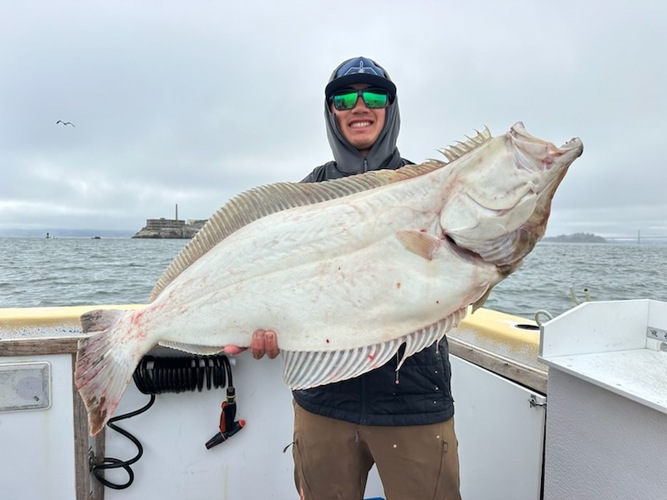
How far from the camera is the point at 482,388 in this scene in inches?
127

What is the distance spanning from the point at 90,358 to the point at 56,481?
170 cm

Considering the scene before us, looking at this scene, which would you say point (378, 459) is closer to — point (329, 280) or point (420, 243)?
point (329, 280)

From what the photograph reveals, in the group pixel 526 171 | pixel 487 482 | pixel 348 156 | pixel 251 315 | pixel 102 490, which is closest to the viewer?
pixel 526 171

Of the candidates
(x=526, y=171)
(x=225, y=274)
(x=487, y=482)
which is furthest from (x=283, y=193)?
(x=487, y=482)

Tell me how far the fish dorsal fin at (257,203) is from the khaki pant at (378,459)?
1.03 metres

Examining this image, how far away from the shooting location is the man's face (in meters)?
2.68

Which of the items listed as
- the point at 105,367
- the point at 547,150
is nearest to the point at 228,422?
the point at 105,367

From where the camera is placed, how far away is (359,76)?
103 inches

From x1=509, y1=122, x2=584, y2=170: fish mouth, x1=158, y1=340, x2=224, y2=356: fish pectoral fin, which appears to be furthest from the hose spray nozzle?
x1=509, y1=122, x2=584, y2=170: fish mouth

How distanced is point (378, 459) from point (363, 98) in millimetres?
1981

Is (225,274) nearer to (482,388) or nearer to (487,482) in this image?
(482,388)

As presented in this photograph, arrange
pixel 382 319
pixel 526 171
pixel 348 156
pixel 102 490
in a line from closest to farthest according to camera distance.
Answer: pixel 526 171 < pixel 382 319 < pixel 348 156 < pixel 102 490

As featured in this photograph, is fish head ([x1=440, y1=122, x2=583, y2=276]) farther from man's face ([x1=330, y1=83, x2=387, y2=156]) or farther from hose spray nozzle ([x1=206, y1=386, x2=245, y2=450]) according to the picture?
hose spray nozzle ([x1=206, y1=386, x2=245, y2=450])

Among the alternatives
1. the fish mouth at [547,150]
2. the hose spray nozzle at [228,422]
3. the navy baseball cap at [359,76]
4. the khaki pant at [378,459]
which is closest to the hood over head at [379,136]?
the navy baseball cap at [359,76]
